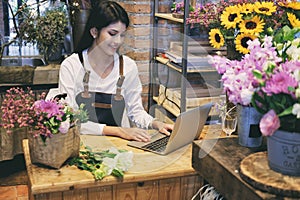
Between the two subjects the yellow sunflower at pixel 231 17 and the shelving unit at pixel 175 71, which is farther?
the shelving unit at pixel 175 71

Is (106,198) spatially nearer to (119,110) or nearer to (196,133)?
(196,133)

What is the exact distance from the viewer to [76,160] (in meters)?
1.78

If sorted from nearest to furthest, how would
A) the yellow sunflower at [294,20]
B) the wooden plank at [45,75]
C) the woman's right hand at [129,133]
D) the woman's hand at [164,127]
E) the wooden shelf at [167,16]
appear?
the yellow sunflower at [294,20], the woman's right hand at [129,133], the woman's hand at [164,127], the wooden shelf at [167,16], the wooden plank at [45,75]

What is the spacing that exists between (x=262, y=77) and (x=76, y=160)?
101 centimetres

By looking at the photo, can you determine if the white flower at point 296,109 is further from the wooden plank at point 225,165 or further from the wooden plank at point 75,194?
the wooden plank at point 75,194

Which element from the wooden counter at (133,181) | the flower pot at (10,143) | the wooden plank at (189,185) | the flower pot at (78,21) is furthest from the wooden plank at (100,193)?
the flower pot at (78,21)

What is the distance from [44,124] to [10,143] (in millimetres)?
1915

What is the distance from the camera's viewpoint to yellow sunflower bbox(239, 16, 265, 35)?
1.58 metres

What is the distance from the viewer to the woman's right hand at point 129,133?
213 centimetres

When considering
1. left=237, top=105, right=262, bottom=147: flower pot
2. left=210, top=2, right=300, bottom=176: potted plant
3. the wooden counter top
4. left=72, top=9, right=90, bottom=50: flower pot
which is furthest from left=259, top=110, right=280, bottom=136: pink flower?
left=72, top=9, right=90, bottom=50: flower pot

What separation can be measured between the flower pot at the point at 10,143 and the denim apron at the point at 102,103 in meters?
0.99

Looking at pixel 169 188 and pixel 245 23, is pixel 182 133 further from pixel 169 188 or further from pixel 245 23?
pixel 245 23

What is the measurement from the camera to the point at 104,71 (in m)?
2.72

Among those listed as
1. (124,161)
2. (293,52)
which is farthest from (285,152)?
(124,161)
